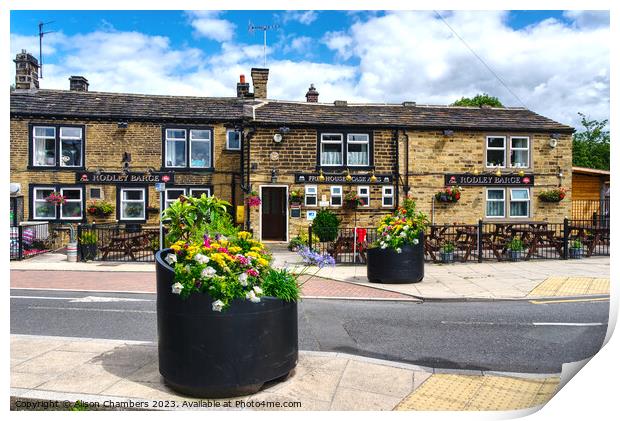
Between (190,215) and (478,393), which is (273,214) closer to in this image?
(190,215)

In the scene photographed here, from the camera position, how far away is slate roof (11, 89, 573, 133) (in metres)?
19.9

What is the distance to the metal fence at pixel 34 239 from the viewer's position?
53.1 ft

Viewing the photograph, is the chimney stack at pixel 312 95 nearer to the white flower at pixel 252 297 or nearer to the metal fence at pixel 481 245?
the metal fence at pixel 481 245

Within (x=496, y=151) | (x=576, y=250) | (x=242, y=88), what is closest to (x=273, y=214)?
(x=242, y=88)

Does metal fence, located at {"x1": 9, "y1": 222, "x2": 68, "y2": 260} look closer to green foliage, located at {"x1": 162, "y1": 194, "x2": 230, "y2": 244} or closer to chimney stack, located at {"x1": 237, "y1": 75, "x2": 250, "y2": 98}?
chimney stack, located at {"x1": 237, "y1": 75, "x2": 250, "y2": 98}

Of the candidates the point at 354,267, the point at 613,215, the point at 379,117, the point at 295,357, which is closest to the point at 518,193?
the point at 379,117

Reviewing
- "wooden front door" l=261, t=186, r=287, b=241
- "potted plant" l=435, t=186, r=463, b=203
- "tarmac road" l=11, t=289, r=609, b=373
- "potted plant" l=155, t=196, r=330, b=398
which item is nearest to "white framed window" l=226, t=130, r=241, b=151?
"wooden front door" l=261, t=186, r=287, b=241

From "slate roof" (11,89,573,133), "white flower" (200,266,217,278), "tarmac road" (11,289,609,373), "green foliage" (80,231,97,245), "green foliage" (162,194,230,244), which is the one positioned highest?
"slate roof" (11,89,573,133)

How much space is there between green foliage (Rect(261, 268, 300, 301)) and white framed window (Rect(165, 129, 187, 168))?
54.5 ft

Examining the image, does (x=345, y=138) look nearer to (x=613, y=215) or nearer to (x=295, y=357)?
(x=613, y=215)

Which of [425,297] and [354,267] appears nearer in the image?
[425,297]

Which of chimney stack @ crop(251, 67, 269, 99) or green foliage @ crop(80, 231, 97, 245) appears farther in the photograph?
chimney stack @ crop(251, 67, 269, 99)
